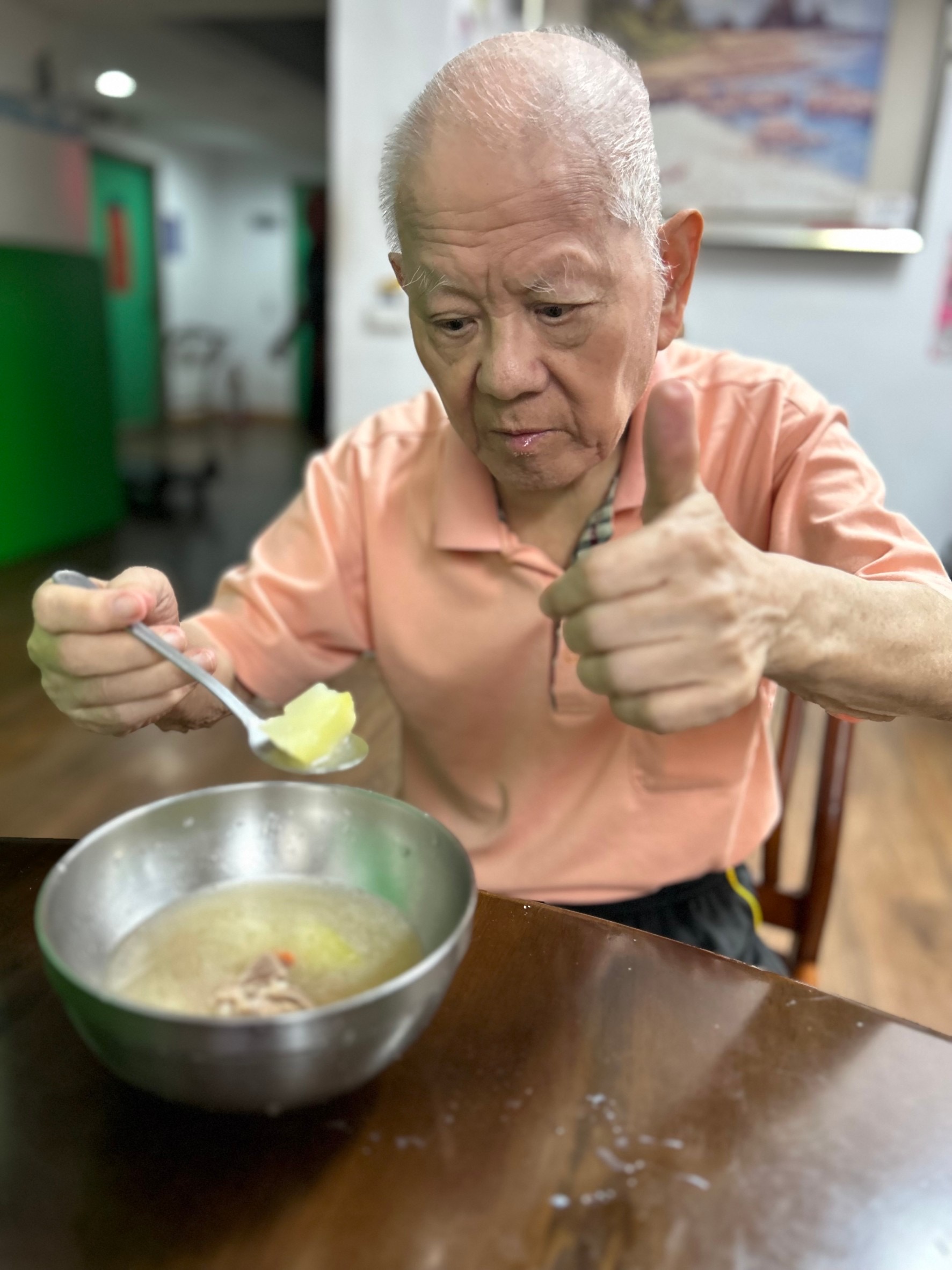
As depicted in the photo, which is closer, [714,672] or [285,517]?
[714,672]

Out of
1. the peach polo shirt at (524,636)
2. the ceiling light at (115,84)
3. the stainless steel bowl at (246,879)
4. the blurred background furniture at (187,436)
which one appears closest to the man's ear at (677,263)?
the peach polo shirt at (524,636)

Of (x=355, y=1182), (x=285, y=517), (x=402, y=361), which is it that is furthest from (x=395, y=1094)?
(x=402, y=361)

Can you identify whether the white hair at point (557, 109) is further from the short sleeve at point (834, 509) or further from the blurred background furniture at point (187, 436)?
the blurred background furniture at point (187, 436)

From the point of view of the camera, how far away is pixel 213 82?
8281mm

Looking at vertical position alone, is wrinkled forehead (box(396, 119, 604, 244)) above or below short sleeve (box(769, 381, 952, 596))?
above

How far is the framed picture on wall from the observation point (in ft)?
10.4

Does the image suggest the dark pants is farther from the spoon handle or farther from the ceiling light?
the ceiling light

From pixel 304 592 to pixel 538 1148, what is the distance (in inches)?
35.2

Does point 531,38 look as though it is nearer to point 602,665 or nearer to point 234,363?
point 602,665

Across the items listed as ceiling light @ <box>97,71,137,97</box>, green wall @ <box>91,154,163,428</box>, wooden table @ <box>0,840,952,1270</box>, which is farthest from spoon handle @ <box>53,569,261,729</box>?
green wall @ <box>91,154,163,428</box>

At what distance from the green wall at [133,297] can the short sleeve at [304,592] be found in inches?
355

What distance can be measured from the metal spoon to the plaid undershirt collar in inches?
18.8

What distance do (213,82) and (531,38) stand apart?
8712 millimetres

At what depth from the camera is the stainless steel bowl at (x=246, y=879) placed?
0.56 meters
